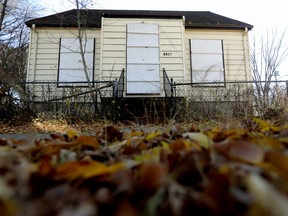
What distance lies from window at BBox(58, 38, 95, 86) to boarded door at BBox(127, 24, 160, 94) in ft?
6.45

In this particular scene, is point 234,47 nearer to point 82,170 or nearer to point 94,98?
point 94,98

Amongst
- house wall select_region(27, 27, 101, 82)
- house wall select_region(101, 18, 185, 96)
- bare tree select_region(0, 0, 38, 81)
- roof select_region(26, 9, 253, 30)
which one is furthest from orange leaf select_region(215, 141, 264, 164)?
bare tree select_region(0, 0, 38, 81)

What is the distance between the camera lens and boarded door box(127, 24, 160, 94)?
36.1 ft

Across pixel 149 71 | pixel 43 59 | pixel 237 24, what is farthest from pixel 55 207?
pixel 237 24

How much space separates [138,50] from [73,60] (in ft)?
9.81

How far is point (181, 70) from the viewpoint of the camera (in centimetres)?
1152

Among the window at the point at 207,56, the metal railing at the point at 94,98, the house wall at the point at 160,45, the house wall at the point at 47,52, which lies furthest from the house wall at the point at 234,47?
the house wall at the point at 47,52

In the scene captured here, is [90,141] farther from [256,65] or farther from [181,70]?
[256,65]

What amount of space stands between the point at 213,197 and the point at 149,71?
421 inches

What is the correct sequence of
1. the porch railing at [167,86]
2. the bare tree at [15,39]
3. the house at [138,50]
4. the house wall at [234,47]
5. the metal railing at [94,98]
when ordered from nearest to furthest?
the metal railing at [94,98] → the porch railing at [167,86] → the house at [138,50] → the house wall at [234,47] → the bare tree at [15,39]

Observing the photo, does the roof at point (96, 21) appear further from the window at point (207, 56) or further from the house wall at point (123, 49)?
the window at point (207, 56)

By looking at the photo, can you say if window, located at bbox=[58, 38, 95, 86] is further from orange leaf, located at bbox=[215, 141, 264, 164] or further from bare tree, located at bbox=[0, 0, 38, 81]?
orange leaf, located at bbox=[215, 141, 264, 164]

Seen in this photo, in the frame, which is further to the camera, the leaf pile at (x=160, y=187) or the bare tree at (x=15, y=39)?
the bare tree at (x=15, y=39)

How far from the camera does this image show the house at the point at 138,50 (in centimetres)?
1118
